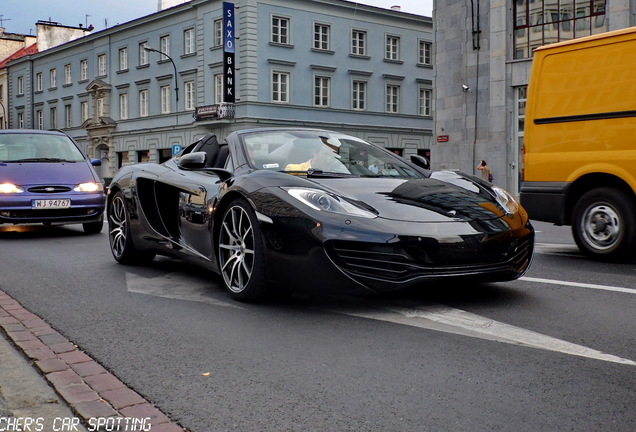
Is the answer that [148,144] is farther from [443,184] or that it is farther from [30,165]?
[443,184]

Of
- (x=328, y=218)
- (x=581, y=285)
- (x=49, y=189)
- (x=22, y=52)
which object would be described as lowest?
(x=581, y=285)

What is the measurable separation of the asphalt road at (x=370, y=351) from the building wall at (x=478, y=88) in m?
20.6

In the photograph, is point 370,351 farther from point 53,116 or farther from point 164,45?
point 53,116

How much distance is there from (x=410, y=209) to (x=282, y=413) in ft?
7.14

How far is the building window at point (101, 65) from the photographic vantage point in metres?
50.5

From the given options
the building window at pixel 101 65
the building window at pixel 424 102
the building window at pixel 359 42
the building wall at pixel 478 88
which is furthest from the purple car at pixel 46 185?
the building window at pixel 101 65

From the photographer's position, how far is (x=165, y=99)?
1764 inches

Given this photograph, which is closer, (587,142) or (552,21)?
(587,142)

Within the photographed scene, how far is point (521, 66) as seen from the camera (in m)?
26.0

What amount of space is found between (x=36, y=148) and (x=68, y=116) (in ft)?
151

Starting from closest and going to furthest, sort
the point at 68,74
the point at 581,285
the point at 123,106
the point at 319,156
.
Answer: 1. the point at 319,156
2. the point at 581,285
3. the point at 123,106
4. the point at 68,74

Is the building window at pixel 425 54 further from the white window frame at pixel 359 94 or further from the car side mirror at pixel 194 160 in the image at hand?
the car side mirror at pixel 194 160

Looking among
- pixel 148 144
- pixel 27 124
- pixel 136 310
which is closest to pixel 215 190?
pixel 136 310

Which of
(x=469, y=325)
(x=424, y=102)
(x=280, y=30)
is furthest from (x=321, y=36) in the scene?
(x=469, y=325)
